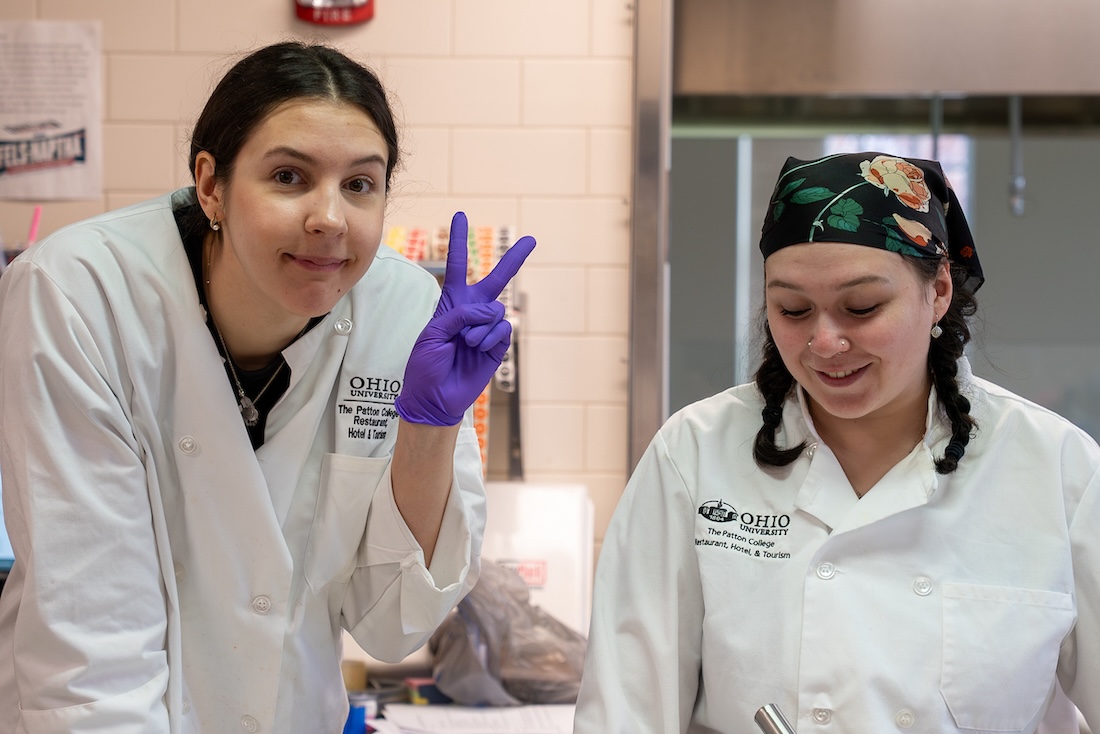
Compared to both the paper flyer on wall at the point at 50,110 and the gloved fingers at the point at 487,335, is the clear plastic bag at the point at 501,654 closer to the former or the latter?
the gloved fingers at the point at 487,335

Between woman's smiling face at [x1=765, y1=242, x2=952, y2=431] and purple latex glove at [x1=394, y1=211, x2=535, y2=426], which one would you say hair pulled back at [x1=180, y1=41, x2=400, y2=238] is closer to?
purple latex glove at [x1=394, y1=211, x2=535, y2=426]

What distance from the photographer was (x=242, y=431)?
1.31 metres

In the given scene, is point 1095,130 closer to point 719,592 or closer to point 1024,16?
point 1024,16

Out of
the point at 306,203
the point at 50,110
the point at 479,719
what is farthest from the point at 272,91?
the point at 50,110

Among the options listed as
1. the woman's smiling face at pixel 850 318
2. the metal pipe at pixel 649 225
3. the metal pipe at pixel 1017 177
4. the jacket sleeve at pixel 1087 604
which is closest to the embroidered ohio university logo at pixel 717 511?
the woman's smiling face at pixel 850 318

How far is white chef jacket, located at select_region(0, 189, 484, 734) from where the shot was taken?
1.19 m

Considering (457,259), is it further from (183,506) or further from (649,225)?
(649,225)

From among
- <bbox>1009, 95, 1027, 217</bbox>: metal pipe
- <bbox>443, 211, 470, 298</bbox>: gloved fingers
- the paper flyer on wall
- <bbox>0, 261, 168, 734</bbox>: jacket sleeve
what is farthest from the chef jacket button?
the paper flyer on wall

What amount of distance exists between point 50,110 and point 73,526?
156 centimetres

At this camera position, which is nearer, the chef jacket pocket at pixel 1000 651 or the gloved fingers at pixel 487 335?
the chef jacket pocket at pixel 1000 651

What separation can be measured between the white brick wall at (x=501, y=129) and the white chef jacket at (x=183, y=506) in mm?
949

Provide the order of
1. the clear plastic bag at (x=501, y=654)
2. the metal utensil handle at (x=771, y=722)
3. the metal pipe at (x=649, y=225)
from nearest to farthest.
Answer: the metal utensil handle at (x=771, y=722), the clear plastic bag at (x=501, y=654), the metal pipe at (x=649, y=225)

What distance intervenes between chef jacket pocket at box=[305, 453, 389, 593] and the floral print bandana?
0.59 metres

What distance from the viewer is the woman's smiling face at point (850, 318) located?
1189 millimetres
